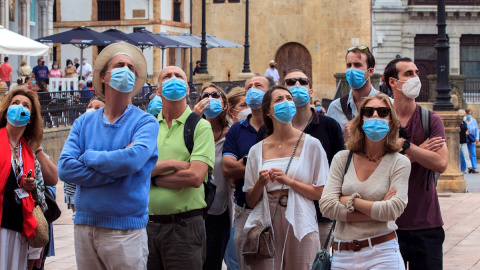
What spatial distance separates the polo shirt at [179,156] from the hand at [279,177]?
0.44m

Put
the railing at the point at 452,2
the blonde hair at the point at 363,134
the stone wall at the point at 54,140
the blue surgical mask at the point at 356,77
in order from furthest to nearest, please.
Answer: the railing at the point at 452,2
the stone wall at the point at 54,140
the blue surgical mask at the point at 356,77
the blonde hair at the point at 363,134

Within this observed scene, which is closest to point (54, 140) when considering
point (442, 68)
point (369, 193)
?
point (442, 68)

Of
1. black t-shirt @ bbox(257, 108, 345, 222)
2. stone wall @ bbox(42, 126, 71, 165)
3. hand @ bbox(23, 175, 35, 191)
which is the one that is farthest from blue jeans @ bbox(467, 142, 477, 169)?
hand @ bbox(23, 175, 35, 191)

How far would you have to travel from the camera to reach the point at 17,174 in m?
6.62

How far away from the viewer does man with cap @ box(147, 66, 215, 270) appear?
643 centimetres

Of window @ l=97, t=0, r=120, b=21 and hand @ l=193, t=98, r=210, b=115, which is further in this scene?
window @ l=97, t=0, r=120, b=21

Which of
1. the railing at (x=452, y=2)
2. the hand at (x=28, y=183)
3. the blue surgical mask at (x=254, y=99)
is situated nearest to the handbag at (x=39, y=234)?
the hand at (x=28, y=183)

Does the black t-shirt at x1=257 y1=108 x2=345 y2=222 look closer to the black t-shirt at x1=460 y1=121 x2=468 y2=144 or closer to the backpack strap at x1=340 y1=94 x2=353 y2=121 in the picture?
the backpack strap at x1=340 y1=94 x2=353 y2=121

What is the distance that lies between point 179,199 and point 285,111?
3.43 feet

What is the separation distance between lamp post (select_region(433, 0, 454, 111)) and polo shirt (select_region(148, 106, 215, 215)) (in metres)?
11.5

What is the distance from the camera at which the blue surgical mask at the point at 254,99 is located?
7844mm

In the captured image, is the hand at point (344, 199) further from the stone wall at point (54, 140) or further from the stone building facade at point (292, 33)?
the stone building facade at point (292, 33)

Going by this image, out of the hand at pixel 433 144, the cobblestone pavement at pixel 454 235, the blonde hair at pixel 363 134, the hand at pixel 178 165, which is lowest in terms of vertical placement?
the cobblestone pavement at pixel 454 235

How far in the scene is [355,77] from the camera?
7.44 meters
